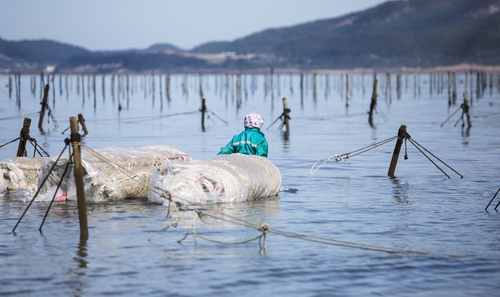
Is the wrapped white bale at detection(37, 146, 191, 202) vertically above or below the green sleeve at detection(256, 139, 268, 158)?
below

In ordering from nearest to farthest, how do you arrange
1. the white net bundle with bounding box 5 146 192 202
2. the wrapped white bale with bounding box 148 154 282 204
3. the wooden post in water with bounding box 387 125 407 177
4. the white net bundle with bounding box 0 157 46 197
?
the wrapped white bale with bounding box 148 154 282 204 → the white net bundle with bounding box 5 146 192 202 → the white net bundle with bounding box 0 157 46 197 → the wooden post in water with bounding box 387 125 407 177

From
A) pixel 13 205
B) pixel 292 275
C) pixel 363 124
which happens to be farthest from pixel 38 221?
pixel 363 124

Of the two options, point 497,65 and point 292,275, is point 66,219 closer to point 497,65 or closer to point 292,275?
→ point 292,275

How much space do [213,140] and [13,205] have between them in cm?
1596

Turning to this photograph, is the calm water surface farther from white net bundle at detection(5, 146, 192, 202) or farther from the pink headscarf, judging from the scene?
the pink headscarf

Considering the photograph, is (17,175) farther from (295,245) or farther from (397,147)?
(397,147)

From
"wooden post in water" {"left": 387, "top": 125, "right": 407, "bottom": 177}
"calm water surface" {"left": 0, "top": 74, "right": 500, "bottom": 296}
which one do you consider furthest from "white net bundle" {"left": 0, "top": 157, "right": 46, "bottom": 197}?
"wooden post in water" {"left": 387, "top": 125, "right": 407, "bottom": 177}

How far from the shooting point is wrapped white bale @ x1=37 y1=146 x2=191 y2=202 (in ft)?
39.1

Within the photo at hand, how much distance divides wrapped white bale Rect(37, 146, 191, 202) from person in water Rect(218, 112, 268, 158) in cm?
122

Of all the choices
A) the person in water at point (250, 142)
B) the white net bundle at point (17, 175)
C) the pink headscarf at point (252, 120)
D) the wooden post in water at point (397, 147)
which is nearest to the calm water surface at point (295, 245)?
the wooden post in water at point (397, 147)

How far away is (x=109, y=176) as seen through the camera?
39.8ft

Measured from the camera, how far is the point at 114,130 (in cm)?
3325

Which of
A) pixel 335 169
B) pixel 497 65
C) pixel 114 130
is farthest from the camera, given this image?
pixel 497 65

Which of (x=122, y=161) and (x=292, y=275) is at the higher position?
(x=122, y=161)
